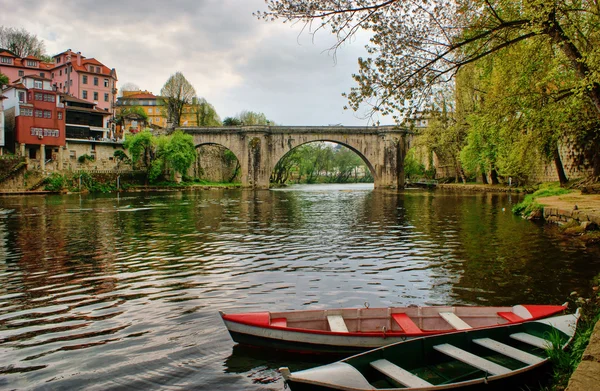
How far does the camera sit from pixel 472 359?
4770 mm

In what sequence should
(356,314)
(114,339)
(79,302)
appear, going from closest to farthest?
(356,314) → (114,339) → (79,302)

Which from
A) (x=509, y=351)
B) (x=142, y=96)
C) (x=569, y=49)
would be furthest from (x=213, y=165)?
(x=509, y=351)

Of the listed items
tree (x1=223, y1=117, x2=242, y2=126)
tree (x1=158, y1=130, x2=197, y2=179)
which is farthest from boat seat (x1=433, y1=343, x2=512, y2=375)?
tree (x1=223, y1=117, x2=242, y2=126)

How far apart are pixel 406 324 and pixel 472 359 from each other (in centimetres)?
120

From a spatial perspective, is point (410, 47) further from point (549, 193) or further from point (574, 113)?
point (549, 193)

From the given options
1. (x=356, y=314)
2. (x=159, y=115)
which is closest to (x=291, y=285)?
(x=356, y=314)

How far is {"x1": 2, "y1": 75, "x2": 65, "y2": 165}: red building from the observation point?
5172cm

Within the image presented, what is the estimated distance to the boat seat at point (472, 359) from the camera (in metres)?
4.58

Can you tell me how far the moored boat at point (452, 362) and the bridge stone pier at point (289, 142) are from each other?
54363 millimetres

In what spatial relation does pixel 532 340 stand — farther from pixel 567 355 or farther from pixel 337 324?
pixel 337 324

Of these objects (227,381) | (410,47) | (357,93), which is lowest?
(227,381)

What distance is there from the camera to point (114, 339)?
6.64 m

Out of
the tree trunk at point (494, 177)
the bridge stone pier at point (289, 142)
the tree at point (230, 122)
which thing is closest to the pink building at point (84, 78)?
the tree at point (230, 122)

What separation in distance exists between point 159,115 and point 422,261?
99463mm
